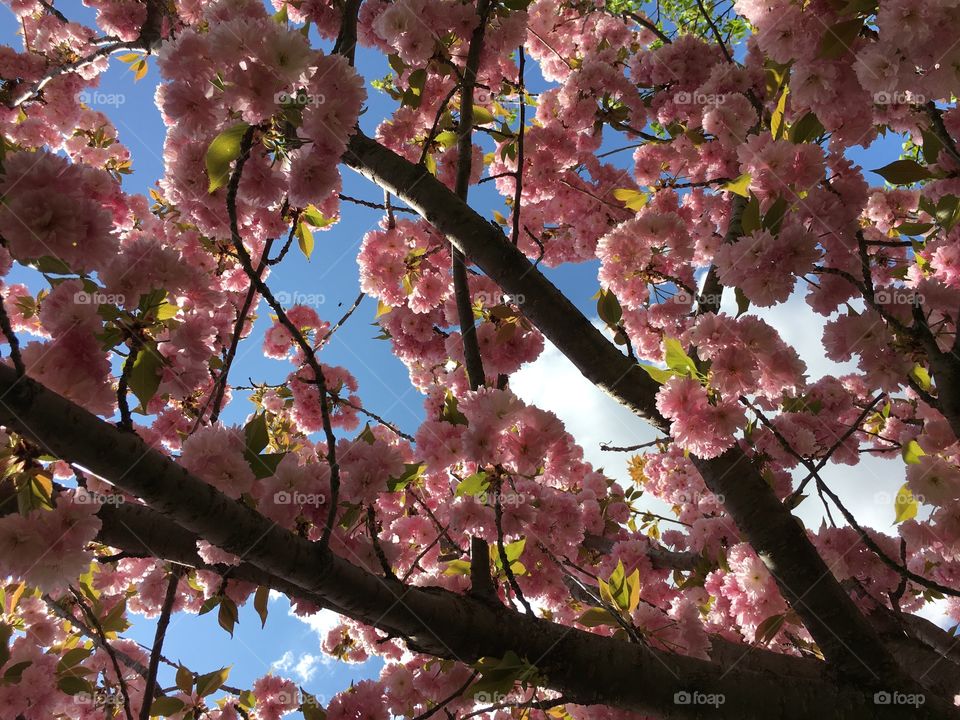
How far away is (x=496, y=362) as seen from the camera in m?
3.06

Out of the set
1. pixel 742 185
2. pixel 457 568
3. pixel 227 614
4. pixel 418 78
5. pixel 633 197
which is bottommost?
pixel 227 614

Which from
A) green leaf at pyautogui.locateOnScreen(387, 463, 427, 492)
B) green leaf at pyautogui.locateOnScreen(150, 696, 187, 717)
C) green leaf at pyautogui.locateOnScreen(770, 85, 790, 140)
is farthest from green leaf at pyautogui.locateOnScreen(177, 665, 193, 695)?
green leaf at pyautogui.locateOnScreen(770, 85, 790, 140)

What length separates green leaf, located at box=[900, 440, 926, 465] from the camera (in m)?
2.32

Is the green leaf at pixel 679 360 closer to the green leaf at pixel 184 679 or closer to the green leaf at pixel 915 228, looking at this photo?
the green leaf at pixel 915 228

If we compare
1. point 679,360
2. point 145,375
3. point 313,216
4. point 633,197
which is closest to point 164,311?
point 145,375

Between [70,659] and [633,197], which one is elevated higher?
[633,197]

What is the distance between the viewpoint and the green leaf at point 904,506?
8.17 ft

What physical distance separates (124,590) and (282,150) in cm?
462

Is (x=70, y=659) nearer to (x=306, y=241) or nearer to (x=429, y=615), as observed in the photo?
(x=429, y=615)

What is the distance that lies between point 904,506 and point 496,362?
6.55 ft

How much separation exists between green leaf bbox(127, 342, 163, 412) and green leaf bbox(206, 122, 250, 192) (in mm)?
529

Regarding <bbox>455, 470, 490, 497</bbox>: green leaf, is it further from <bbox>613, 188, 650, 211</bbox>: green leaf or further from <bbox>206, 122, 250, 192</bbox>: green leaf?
<bbox>613, 188, 650, 211</bbox>: green leaf

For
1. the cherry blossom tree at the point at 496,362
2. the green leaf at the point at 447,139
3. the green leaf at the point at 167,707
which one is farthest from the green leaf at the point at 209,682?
the green leaf at the point at 447,139

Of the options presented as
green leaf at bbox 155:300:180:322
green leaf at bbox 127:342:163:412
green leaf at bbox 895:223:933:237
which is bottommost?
green leaf at bbox 127:342:163:412
